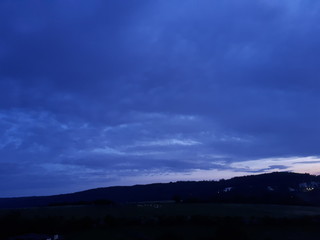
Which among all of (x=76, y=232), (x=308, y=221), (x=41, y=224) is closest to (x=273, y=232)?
(x=308, y=221)

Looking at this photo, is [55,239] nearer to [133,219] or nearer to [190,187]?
[133,219]

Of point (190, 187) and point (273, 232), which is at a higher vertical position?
point (190, 187)

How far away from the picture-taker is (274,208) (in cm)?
7056

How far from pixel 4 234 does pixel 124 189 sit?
72978mm

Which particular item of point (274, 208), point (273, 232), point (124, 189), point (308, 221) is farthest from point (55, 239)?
point (124, 189)

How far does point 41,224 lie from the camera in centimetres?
5647

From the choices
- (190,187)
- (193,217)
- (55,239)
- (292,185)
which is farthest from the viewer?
(190,187)

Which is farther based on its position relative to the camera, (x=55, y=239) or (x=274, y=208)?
(x=274, y=208)

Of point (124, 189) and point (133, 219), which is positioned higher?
point (124, 189)

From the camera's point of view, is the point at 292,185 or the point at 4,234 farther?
the point at 292,185

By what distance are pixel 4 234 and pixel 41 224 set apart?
19.7ft

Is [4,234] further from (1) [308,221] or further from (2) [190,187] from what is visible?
(2) [190,187]

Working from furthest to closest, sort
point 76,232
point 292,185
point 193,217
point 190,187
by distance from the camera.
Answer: point 190,187, point 292,185, point 193,217, point 76,232

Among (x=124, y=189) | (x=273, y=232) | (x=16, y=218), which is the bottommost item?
(x=273, y=232)
